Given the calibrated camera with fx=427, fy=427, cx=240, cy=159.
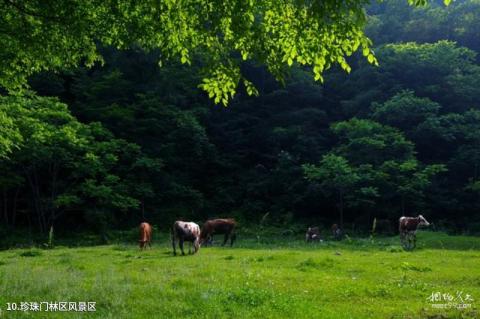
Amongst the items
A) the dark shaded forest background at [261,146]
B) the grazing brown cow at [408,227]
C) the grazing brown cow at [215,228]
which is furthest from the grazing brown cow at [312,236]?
the dark shaded forest background at [261,146]

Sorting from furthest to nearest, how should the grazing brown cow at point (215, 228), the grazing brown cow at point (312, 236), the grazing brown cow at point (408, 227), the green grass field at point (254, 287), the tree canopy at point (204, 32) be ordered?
the grazing brown cow at point (312, 236), the grazing brown cow at point (215, 228), the grazing brown cow at point (408, 227), the green grass field at point (254, 287), the tree canopy at point (204, 32)

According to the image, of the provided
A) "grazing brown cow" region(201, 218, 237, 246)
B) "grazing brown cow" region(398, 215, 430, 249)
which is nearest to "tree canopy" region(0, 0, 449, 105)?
"grazing brown cow" region(201, 218, 237, 246)


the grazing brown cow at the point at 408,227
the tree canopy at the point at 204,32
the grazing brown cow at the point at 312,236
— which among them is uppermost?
the tree canopy at the point at 204,32

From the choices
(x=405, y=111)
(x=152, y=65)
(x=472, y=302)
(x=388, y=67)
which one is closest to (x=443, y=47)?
(x=388, y=67)

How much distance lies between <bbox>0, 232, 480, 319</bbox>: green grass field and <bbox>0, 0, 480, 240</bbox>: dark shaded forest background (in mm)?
19583

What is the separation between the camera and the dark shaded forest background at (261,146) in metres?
35.7

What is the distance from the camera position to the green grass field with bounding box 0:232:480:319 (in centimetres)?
868

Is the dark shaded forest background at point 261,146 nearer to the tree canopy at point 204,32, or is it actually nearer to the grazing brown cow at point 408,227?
the grazing brown cow at point 408,227

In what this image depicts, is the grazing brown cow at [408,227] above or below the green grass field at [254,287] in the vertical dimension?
above

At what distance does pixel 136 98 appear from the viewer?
47.8 m

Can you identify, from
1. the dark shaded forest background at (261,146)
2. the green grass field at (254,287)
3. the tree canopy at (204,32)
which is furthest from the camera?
the dark shaded forest background at (261,146)

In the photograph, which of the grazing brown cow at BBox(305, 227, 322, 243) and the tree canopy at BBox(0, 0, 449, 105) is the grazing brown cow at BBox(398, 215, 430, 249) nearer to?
the grazing brown cow at BBox(305, 227, 322, 243)

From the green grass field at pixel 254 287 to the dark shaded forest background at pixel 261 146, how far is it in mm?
19583

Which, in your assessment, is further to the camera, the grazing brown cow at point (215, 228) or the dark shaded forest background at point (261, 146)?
the dark shaded forest background at point (261, 146)
